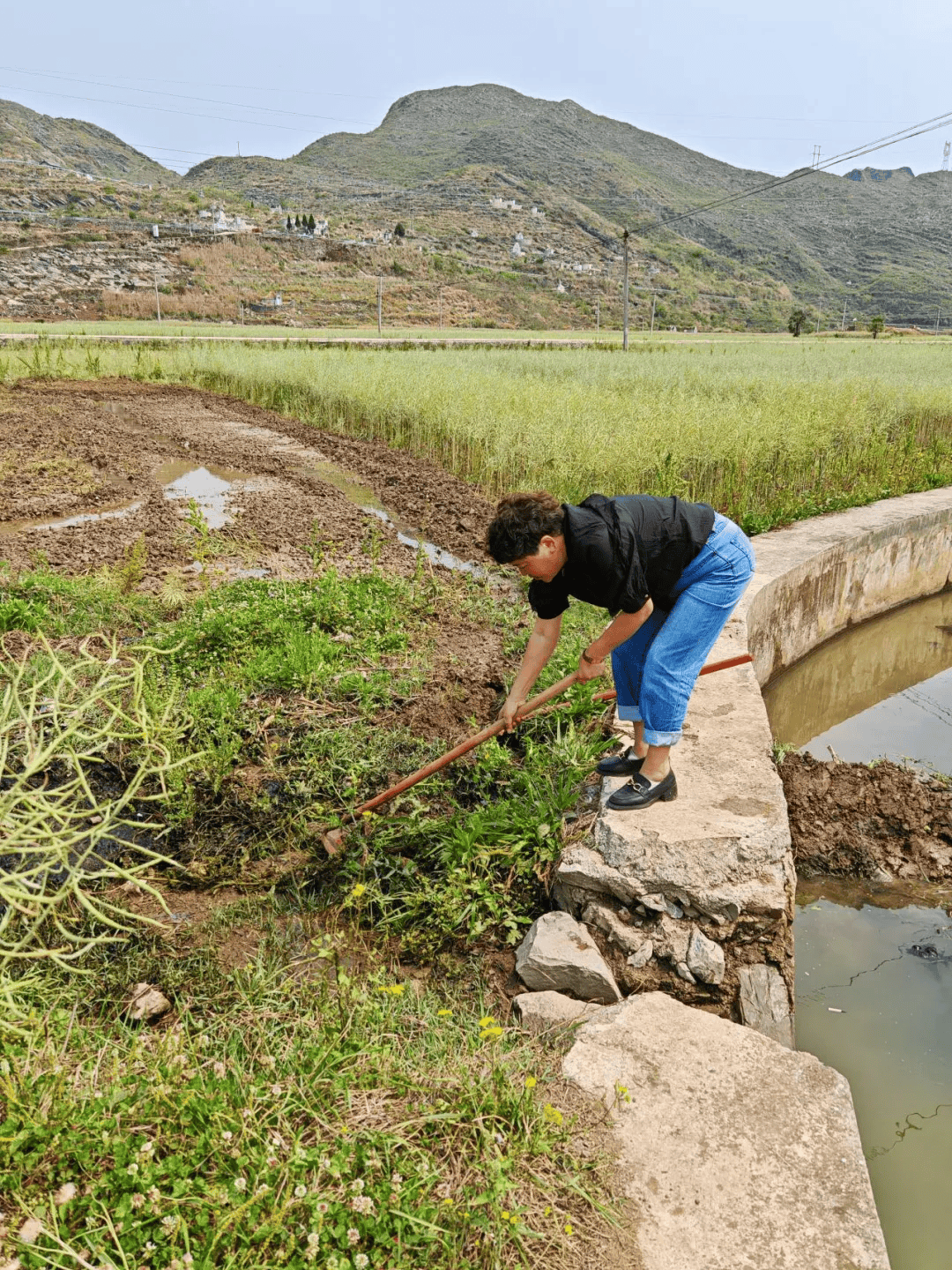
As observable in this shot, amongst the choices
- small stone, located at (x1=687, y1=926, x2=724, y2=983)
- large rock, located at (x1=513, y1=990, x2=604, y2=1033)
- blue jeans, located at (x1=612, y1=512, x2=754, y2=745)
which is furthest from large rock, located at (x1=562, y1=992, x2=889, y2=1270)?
blue jeans, located at (x1=612, y1=512, x2=754, y2=745)

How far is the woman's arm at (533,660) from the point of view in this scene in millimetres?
2932

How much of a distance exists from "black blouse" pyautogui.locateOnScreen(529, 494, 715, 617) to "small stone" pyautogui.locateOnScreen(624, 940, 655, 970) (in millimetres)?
1099

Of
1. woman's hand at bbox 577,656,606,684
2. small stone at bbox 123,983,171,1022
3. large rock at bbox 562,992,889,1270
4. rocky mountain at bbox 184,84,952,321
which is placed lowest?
small stone at bbox 123,983,171,1022

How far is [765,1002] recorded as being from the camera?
2684 mm

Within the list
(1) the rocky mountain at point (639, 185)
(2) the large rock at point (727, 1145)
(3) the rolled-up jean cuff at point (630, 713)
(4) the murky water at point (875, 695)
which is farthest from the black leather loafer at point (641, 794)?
(1) the rocky mountain at point (639, 185)

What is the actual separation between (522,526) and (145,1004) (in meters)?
1.79

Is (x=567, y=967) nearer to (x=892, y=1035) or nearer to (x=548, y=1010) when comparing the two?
(x=548, y=1010)

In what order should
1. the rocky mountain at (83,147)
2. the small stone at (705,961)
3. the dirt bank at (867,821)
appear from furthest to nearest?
the rocky mountain at (83,147) → the dirt bank at (867,821) → the small stone at (705,961)

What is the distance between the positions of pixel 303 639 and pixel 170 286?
6376cm

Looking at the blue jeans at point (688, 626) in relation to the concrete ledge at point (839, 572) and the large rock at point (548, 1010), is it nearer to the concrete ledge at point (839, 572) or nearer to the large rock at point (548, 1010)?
the large rock at point (548, 1010)

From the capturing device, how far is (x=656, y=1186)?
1798 mm

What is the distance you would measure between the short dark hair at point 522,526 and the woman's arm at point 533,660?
48 cm

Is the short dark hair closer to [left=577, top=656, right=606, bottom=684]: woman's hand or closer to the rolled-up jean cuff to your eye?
[left=577, top=656, right=606, bottom=684]: woman's hand

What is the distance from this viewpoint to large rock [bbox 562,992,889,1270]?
1691 millimetres
